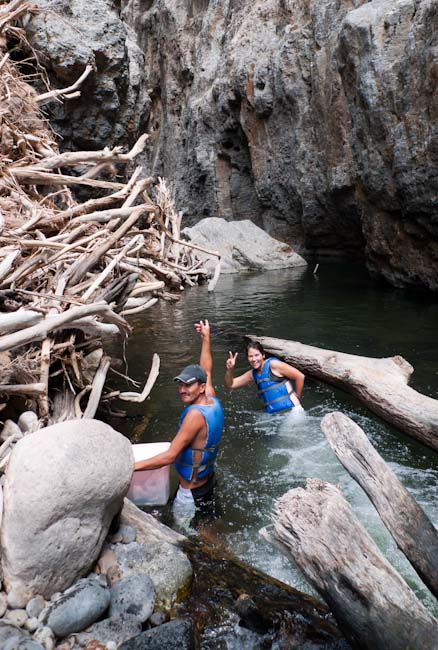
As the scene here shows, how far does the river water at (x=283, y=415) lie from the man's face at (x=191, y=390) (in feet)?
3.80

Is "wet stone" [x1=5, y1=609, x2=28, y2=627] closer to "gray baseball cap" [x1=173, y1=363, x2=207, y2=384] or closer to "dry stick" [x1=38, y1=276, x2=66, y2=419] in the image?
"dry stick" [x1=38, y1=276, x2=66, y2=419]

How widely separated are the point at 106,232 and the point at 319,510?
4058mm

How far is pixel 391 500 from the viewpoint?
2.90m

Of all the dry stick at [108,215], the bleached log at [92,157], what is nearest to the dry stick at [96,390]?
the dry stick at [108,215]

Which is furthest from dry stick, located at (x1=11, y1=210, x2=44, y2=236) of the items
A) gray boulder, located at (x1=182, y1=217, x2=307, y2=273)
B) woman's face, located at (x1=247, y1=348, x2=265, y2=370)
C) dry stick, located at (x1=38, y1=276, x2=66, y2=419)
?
gray boulder, located at (x1=182, y1=217, x2=307, y2=273)

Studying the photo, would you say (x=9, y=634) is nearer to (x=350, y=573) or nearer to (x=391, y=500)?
(x=350, y=573)

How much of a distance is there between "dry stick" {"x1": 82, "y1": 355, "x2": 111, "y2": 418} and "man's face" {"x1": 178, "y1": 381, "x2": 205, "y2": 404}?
44.6 inches

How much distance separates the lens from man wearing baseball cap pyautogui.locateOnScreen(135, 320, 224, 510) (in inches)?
→ 169

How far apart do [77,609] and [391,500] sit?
6.44 ft

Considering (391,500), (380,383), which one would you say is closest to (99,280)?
(391,500)

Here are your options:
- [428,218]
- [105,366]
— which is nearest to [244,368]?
[105,366]

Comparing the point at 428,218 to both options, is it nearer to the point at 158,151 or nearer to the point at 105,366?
the point at 105,366

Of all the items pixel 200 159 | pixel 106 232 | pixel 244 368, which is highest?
pixel 200 159

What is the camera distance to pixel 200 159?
3222 cm
